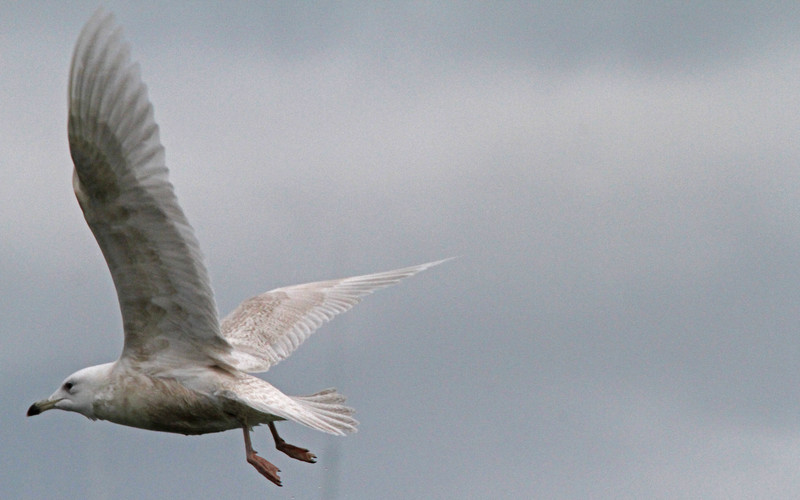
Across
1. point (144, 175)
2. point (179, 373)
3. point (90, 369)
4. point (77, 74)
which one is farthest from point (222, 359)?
point (77, 74)

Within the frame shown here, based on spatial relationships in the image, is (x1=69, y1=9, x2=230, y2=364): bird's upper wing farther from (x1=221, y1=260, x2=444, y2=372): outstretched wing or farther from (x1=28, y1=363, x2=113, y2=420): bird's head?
(x1=221, y1=260, x2=444, y2=372): outstretched wing

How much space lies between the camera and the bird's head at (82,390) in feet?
44.1

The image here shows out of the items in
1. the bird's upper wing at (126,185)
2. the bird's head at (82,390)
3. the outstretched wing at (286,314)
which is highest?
the bird's upper wing at (126,185)

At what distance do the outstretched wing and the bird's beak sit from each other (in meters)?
1.97

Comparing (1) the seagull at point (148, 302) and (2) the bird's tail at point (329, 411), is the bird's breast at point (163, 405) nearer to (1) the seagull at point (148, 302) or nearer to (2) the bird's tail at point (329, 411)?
(1) the seagull at point (148, 302)

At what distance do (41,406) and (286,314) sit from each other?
11.9 ft

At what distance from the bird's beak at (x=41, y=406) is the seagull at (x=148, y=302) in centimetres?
1

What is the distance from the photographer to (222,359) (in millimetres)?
13609

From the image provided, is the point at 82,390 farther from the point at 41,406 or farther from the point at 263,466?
the point at 263,466

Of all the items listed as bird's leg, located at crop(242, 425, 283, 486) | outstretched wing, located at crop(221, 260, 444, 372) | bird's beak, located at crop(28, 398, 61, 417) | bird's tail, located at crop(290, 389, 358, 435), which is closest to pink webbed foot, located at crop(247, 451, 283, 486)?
bird's leg, located at crop(242, 425, 283, 486)

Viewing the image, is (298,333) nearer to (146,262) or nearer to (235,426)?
(235,426)

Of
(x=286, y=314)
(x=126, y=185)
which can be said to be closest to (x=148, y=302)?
(x=126, y=185)

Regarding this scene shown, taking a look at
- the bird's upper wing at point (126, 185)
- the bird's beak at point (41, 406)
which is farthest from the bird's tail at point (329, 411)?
the bird's beak at point (41, 406)

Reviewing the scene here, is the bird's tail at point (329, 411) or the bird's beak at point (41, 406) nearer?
the bird's tail at point (329, 411)
